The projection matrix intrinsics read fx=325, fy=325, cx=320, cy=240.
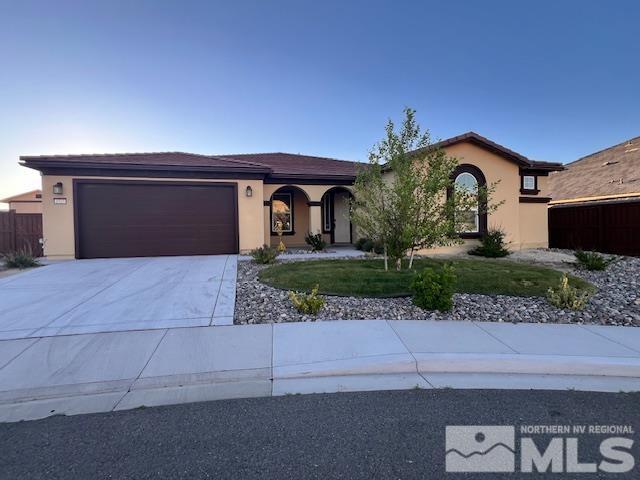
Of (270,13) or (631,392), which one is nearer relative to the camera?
(631,392)

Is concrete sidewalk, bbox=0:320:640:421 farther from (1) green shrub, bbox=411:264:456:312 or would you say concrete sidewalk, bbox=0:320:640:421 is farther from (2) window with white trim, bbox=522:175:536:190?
(2) window with white trim, bbox=522:175:536:190

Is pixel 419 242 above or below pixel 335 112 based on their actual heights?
below

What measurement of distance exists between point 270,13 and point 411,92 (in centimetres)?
642

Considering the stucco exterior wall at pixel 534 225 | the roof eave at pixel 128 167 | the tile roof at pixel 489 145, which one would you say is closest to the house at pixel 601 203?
the stucco exterior wall at pixel 534 225

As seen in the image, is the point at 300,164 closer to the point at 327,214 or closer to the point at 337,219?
the point at 327,214

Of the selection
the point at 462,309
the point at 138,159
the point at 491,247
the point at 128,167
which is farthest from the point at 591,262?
the point at 138,159

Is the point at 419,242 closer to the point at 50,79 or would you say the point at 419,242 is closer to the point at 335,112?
the point at 335,112

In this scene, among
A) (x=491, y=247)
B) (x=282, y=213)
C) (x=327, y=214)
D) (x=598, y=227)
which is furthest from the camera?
(x=327, y=214)

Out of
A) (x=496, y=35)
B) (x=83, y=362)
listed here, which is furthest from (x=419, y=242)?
(x=496, y=35)

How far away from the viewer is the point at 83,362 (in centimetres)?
402

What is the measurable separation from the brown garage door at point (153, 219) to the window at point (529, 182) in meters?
12.9

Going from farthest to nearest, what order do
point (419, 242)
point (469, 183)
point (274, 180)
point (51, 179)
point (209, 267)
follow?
1. point (274, 180)
2. point (469, 183)
3. point (51, 179)
4. point (209, 267)
5. point (419, 242)

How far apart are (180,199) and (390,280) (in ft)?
30.2

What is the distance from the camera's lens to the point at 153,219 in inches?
Result: 491
